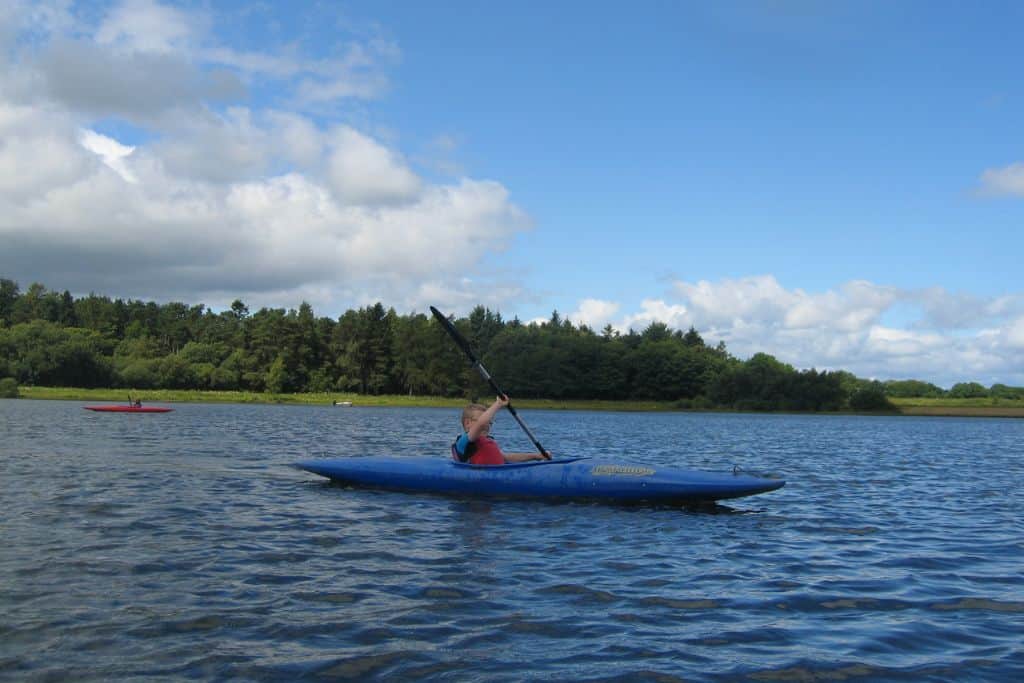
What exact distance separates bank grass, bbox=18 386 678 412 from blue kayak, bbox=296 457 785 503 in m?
66.1

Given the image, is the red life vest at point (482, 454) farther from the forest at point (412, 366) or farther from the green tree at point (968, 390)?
the green tree at point (968, 390)

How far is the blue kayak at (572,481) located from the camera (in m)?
12.5

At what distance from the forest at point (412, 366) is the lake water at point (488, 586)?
272ft

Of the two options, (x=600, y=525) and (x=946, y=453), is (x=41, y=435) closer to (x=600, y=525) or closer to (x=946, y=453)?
(x=600, y=525)

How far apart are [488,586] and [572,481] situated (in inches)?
208

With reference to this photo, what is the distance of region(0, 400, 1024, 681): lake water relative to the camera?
5695 millimetres

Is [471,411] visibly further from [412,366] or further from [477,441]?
[412,366]

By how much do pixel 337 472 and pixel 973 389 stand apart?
399 feet

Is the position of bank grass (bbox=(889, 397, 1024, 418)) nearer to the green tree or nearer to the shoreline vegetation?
the shoreline vegetation

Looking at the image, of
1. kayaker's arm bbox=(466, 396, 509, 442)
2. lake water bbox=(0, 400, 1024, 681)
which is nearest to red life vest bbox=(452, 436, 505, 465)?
kayaker's arm bbox=(466, 396, 509, 442)

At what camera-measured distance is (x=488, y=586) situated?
7789 millimetres

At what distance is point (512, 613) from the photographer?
6879 millimetres

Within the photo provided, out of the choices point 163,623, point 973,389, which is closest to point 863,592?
point 163,623

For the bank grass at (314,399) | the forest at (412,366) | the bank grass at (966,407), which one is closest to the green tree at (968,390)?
the forest at (412,366)
